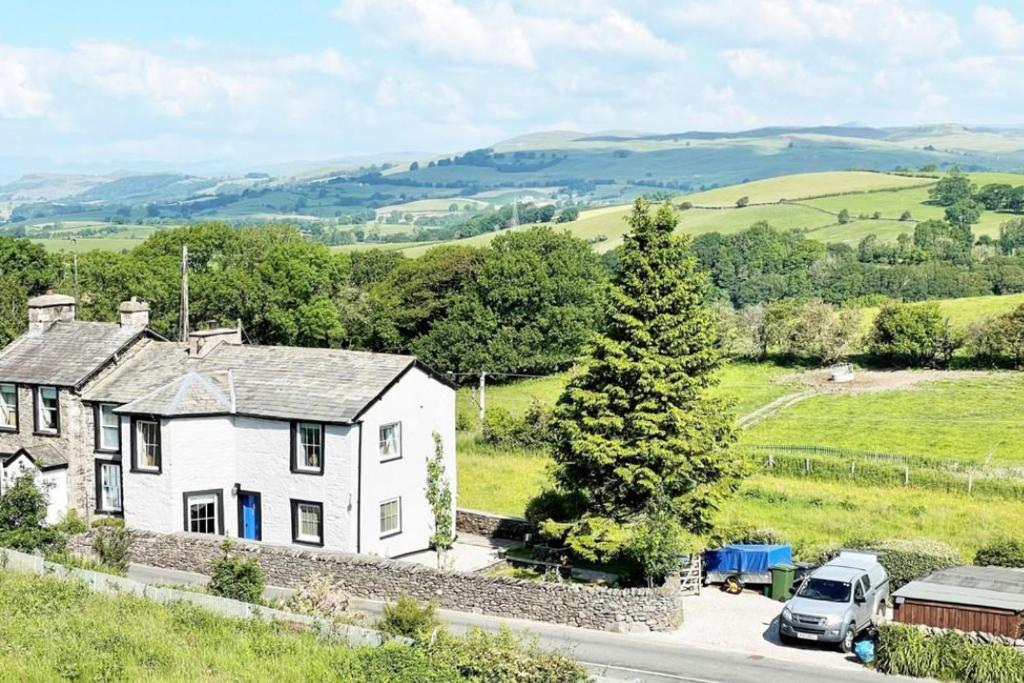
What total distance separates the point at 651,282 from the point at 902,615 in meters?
12.3

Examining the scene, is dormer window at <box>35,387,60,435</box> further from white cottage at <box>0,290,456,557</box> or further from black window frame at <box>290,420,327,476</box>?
black window frame at <box>290,420,327,476</box>

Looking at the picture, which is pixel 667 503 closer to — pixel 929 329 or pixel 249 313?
pixel 929 329

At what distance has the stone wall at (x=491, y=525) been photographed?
1620 inches

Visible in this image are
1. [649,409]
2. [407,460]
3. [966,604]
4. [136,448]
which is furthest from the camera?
[136,448]

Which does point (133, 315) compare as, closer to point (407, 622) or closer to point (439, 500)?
point (439, 500)

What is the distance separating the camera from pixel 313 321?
9012 cm

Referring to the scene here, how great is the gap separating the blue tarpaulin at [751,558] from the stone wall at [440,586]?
3.01m

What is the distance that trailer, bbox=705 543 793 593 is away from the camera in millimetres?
34562

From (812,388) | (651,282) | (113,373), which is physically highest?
(651,282)

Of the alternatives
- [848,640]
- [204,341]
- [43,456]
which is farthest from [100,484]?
[848,640]

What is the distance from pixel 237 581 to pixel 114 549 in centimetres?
641

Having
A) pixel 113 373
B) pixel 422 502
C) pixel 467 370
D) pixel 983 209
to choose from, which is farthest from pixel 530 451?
pixel 983 209

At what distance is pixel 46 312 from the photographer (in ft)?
148

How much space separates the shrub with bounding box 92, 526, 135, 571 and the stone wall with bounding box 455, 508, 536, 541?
1196 cm
